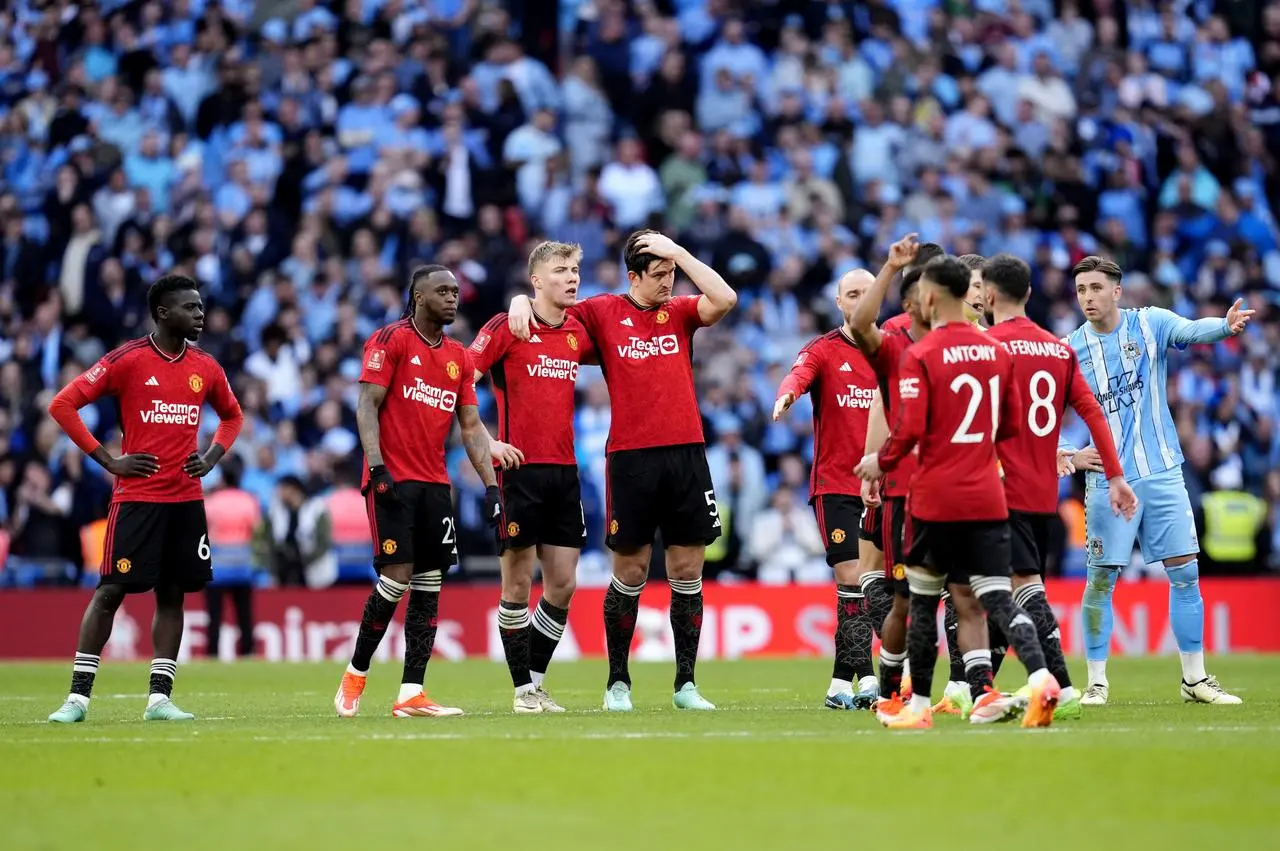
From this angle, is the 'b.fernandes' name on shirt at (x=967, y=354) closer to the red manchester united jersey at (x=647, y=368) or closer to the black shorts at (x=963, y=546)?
the black shorts at (x=963, y=546)

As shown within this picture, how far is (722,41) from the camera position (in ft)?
91.3

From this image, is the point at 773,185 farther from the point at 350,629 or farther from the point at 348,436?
the point at 350,629

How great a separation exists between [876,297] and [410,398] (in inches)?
122

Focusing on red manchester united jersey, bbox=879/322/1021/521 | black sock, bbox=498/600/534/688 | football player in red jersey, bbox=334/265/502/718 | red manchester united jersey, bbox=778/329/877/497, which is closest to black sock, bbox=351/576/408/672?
football player in red jersey, bbox=334/265/502/718

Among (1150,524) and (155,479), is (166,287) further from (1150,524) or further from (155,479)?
(1150,524)

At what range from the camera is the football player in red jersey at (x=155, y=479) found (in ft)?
37.4

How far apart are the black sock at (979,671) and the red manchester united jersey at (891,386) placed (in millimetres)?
972

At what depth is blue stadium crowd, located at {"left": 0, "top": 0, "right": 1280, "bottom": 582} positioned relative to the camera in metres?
23.0

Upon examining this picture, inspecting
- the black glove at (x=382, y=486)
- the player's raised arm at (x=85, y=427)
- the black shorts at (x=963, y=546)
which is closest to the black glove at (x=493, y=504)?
the black glove at (x=382, y=486)

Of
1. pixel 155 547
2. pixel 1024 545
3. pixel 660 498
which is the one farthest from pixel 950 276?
pixel 155 547

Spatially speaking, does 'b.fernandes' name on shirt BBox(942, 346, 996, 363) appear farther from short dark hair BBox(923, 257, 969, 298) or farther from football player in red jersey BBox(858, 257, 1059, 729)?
short dark hair BBox(923, 257, 969, 298)

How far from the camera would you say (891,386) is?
10.7 meters

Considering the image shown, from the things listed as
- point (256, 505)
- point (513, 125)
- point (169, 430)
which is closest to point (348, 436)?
point (256, 505)

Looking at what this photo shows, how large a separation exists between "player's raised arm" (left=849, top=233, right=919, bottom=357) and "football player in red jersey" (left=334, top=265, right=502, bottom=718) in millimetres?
2567
